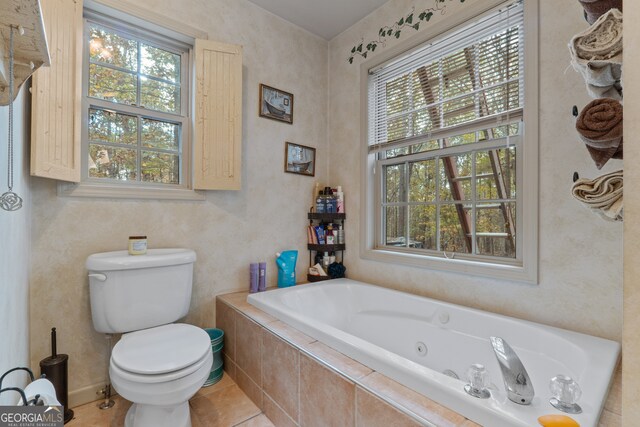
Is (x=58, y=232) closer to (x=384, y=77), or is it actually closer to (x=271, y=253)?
(x=271, y=253)

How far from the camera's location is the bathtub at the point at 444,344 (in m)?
0.86

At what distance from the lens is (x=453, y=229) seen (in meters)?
1.95

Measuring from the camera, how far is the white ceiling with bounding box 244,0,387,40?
220 cm

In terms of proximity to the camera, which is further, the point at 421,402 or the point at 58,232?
the point at 58,232

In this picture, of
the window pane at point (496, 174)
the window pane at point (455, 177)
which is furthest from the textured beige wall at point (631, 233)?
the window pane at point (455, 177)

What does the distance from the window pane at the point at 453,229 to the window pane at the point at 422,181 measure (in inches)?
5.5

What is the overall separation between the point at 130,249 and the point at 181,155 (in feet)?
2.36

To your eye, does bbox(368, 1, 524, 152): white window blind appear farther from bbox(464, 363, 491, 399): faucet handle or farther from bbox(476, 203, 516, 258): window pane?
bbox(464, 363, 491, 399): faucet handle

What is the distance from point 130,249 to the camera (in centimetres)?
161

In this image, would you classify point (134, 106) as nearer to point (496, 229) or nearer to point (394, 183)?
point (394, 183)

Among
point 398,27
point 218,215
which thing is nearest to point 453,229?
point 398,27

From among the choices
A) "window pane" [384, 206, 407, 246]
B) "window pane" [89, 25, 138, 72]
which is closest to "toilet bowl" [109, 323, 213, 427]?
"window pane" [384, 206, 407, 246]

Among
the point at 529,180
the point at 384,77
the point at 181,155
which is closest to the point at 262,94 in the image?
the point at 181,155

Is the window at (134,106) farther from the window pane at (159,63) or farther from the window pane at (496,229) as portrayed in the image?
the window pane at (496,229)
